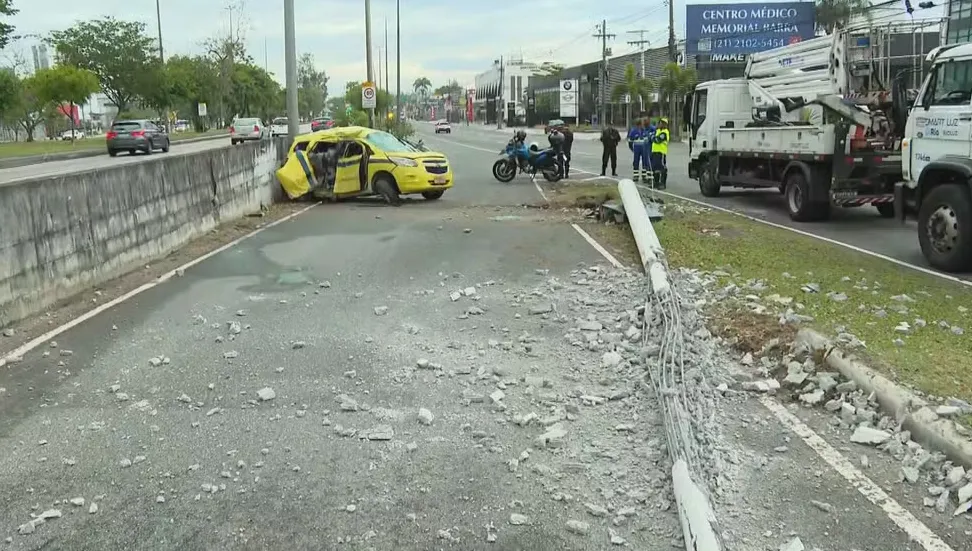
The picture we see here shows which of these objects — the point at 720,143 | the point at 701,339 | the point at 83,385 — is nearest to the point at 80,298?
the point at 83,385

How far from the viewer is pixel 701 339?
7062mm

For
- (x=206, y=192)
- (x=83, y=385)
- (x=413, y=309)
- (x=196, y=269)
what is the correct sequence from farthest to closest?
(x=206, y=192) < (x=196, y=269) < (x=413, y=309) < (x=83, y=385)

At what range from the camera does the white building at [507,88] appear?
12781cm

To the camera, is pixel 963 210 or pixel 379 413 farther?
pixel 963 210

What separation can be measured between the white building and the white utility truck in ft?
335

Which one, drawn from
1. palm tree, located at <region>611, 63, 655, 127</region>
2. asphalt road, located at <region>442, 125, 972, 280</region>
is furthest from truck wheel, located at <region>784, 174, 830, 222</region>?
palm tree, located at <region>611, 63, 655, 127</region>

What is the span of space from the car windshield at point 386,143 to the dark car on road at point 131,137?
70.8 feet

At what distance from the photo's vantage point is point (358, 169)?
62.4 feet

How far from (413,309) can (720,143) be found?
12.7m

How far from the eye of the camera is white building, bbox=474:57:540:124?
127812 mm

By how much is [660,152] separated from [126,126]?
84.2 feet

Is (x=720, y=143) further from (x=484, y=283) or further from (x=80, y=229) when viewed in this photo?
(x=80, y=229)

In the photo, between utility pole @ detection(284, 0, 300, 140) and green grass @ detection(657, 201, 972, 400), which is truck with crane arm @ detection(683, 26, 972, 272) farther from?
utility pole @ detection(284, 0, 300, 140)

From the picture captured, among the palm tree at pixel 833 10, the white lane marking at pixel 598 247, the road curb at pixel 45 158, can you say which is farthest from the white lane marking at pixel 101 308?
the palm tree at pixel 833 10
